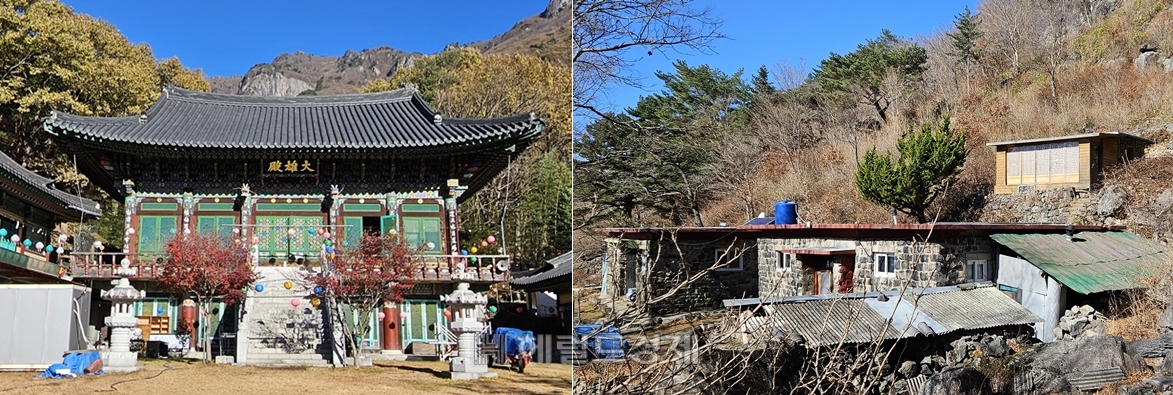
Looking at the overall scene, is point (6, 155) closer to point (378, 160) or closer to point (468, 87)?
point (378, 160)

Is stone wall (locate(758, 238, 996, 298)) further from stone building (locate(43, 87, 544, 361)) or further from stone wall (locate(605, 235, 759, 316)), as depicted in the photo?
stone building (locate(43, 87, 544, 361))

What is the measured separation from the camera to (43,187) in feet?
12.1

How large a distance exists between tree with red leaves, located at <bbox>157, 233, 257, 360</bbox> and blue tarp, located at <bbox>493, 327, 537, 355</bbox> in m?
1.43

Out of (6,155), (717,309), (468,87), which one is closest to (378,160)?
(6,155)

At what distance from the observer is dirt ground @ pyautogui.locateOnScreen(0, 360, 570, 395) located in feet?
10.1

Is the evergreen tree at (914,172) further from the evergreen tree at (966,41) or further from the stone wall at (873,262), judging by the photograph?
the evergreen tree at (966,41)

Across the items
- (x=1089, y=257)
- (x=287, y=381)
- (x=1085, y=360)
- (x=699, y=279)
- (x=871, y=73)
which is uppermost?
(x=871, y=73)

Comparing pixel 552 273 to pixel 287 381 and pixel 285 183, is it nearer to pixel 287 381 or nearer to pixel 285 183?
pixel 285 183

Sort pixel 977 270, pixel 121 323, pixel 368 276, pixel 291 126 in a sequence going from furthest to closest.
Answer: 1. pixel 977 270
2. pixel 291 126
3. pixel 368 276
4. pixel 121 323

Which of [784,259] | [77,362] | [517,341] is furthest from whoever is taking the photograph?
[784,259]

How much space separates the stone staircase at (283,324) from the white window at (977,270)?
27.3 ft

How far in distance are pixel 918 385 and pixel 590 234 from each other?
3.45m

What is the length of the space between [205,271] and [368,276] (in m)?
0.94

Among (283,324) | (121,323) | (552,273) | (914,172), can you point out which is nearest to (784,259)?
(914,172)
